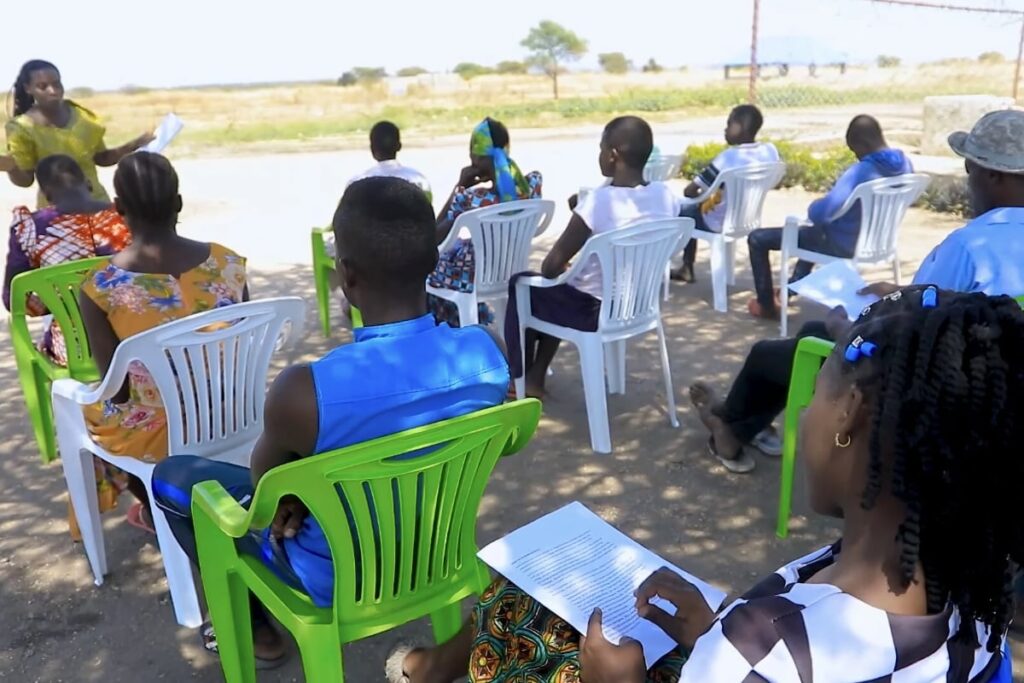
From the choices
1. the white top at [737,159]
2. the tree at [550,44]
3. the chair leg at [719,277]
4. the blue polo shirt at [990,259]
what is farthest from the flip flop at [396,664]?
the tree at [550,44]

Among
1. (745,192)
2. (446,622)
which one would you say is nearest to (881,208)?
(745,192)

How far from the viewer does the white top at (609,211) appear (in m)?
4.15

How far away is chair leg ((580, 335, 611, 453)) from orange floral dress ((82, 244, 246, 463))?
1775mm

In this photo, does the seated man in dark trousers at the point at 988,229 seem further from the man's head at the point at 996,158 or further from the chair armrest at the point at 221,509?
the chair armrest at the point at 221,509

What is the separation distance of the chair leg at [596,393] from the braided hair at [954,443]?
2.70 meters

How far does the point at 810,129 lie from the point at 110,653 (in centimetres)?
2007

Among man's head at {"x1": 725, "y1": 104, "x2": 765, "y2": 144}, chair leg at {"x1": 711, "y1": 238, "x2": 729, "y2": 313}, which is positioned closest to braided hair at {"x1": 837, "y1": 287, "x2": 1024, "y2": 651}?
chair leg at {"x1": 711, "y1": 238, "x2": 729, "y2": 313}

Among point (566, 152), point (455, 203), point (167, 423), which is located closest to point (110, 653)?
point (167, 423)

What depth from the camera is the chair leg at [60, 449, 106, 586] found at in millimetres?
2963

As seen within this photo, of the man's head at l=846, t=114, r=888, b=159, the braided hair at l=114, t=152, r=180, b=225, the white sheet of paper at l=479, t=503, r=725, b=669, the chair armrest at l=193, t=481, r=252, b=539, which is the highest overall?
the braided hair at l=114, t=152, r=180, b=225

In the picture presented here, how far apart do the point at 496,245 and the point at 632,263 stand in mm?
916

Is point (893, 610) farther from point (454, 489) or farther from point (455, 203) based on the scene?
point (455, 203)

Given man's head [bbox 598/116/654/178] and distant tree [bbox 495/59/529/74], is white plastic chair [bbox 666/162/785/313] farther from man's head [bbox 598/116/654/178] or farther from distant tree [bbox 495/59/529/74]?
distant tree [bbox 495/59/529/74]

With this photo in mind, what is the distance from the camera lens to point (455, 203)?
501 centimetres
